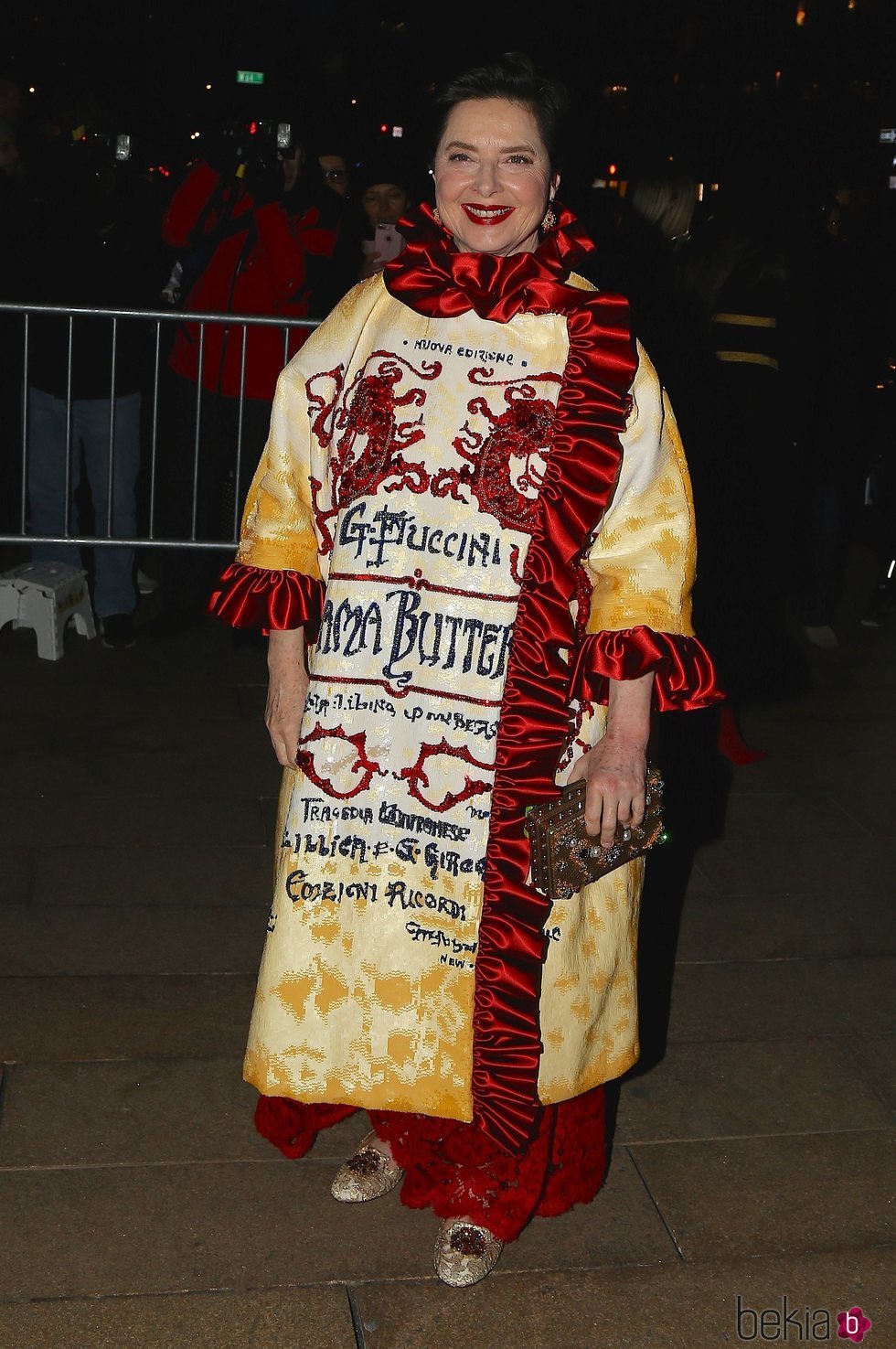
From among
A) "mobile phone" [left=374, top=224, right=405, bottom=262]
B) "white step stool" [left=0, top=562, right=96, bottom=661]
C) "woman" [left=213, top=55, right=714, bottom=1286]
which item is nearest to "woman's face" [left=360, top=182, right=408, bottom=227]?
"mobile phone" [left=374, top=224, right=405, bottom=262]

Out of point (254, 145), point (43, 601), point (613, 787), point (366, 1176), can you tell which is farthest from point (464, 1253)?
point (254, 145)

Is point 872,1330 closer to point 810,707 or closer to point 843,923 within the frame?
point 843,923

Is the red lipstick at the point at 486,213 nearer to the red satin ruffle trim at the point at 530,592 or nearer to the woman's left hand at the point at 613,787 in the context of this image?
the red satin ruffle trim at the point at 530,592

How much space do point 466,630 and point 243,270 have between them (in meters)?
4.24

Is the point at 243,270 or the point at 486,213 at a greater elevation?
the point at 486,213

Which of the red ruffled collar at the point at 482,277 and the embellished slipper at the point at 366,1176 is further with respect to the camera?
the embellished slipper at the point at 366,1176

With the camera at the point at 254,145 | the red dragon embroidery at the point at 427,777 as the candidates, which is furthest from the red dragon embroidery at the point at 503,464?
the camera at the point at 254,145

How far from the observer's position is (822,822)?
4.88 metres

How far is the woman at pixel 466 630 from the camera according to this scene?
2441 mm

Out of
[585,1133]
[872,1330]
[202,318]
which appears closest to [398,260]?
[585,1133]

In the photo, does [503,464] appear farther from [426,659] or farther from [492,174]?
[492,174]

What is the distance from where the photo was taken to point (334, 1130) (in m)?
3.09

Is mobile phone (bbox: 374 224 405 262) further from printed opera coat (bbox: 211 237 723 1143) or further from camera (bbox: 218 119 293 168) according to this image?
printed opera coat (bbox: 211 237 723 1143)

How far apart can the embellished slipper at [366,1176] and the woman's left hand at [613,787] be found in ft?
2.86
